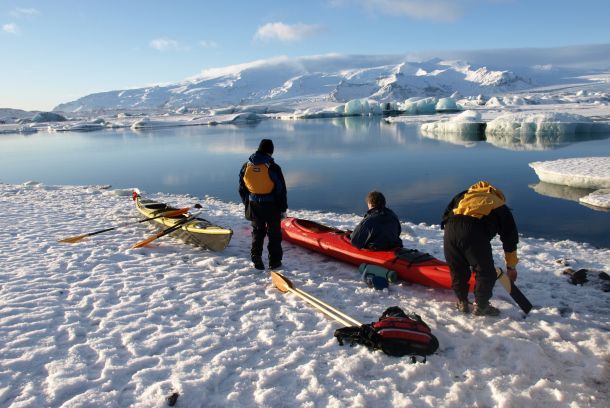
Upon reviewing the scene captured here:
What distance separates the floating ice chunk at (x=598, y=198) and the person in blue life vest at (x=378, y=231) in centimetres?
786

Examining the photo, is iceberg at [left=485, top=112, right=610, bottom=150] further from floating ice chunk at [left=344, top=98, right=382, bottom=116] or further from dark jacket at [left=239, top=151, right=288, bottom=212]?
floating ice chunk at [left=344, top=98, right=382, bottom=116]

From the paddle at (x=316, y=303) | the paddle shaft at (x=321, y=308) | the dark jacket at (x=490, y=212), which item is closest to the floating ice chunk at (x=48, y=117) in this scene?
the paddle at (x=316, y=303)

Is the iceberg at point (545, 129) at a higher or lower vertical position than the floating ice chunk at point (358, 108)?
lower

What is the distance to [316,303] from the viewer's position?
4703mm

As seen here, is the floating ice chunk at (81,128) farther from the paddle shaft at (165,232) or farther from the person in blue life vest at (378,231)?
the person in blue life vest at (378,231)

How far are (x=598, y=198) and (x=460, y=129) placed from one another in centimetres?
2267

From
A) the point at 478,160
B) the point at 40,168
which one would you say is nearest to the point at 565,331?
the point at 478,160

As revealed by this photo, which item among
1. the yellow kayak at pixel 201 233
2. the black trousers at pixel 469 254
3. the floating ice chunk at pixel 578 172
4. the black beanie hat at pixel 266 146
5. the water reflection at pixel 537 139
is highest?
the black beanie hat at pixel 266 146

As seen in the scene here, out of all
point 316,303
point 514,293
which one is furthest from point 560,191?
point 316,303

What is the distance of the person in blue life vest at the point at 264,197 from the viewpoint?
5.73 meters

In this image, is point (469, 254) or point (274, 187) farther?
point (274, 187)

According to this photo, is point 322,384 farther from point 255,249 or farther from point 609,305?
point 609,305

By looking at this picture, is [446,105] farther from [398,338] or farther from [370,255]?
[398,338]

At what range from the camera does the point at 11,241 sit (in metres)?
7.38
